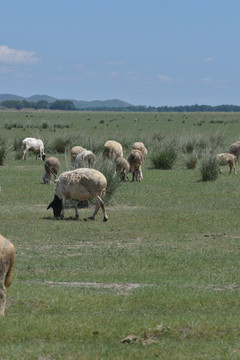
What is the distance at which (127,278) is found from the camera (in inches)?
400

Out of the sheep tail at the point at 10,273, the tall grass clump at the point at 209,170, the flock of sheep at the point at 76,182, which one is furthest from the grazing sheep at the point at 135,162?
the sheep tail at the point at 10,273

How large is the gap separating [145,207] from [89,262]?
6440 millimetres

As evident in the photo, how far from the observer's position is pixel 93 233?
13961 mm

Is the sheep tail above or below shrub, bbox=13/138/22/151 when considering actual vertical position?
above

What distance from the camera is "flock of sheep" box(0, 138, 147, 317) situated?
299 inches

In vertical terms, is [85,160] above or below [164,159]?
above

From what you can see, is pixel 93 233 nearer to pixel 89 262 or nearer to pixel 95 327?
pixel 89 262

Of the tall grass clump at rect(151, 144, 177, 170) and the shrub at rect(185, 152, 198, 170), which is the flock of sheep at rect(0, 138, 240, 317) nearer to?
the shrub at rect(185, 152, 198, 170)

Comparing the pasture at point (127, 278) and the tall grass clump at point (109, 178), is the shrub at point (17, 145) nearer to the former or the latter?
the pasture at point (127, 278)

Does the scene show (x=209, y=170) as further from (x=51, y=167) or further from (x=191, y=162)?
(x=51, y=167)

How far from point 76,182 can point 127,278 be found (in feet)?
17.4

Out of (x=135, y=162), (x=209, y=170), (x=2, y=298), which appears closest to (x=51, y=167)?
(x=135, y=162)

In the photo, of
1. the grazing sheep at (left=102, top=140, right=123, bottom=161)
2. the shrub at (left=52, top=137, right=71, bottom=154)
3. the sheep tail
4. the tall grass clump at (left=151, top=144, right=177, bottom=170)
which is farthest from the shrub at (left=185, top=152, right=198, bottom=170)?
the sheep tail

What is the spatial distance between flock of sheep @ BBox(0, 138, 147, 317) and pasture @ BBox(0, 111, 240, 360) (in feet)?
1.42
